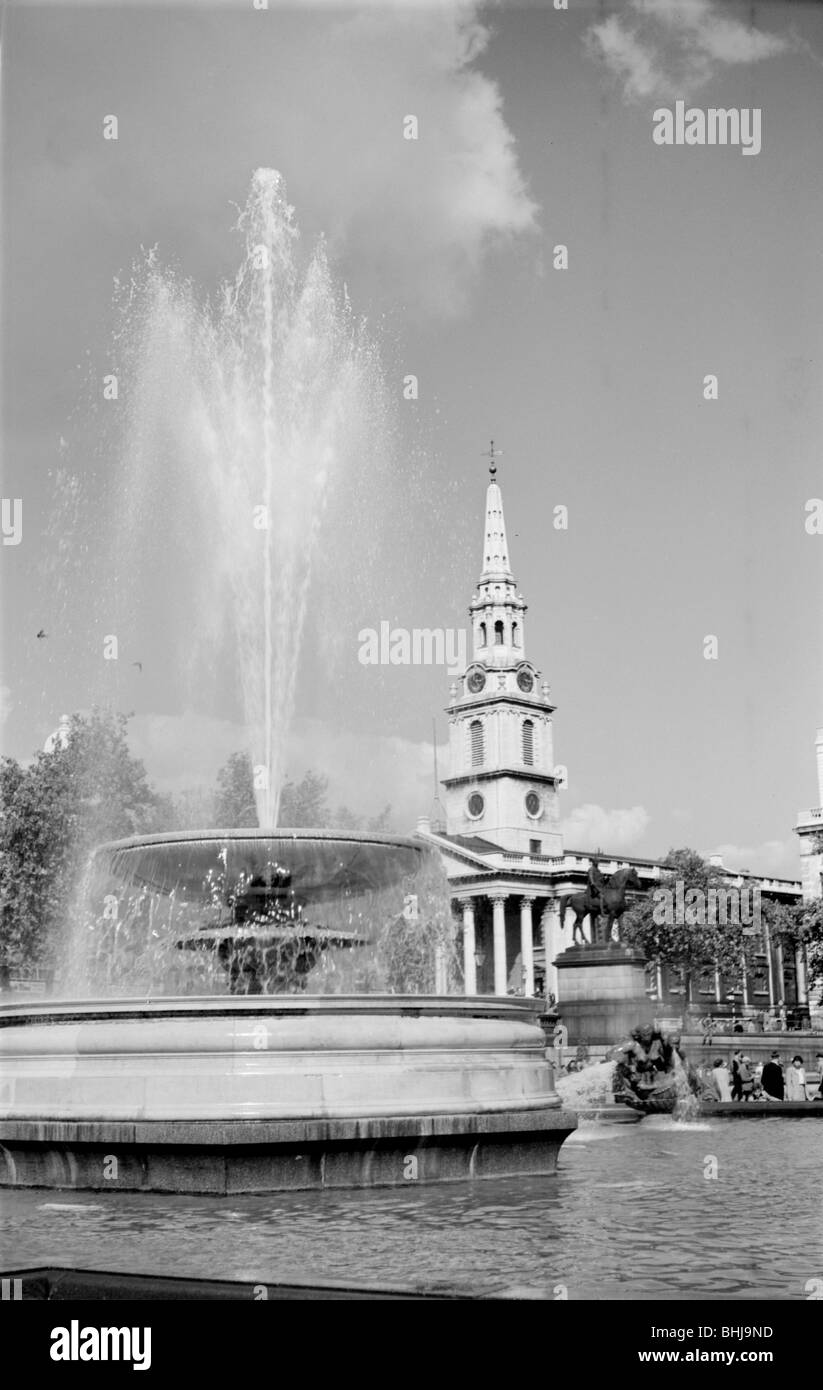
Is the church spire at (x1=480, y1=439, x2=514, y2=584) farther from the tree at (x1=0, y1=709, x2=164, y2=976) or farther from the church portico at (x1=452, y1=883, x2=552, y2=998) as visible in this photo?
the tree at (x1=0, y1=709, x2=164, y2=976)

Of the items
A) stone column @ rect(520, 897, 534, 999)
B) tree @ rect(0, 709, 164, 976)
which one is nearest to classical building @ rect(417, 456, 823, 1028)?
stone column @ rect(520, 897, 534, 999)

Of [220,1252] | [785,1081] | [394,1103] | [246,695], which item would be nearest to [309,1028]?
[394,1103]

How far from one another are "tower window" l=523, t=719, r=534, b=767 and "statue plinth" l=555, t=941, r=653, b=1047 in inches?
2711

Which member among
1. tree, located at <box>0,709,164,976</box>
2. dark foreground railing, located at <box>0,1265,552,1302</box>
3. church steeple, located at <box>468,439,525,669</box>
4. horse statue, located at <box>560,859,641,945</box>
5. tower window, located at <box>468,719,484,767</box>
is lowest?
dark foreground railing, located at <box>0,1265,552,1302</box>

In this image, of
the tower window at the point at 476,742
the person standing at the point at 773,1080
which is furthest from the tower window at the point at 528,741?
the person standing at the point at 773,1080

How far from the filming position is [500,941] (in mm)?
92812

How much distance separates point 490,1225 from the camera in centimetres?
770

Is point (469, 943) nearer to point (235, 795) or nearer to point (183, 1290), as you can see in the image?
point (235, 795)

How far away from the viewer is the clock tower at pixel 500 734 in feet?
333

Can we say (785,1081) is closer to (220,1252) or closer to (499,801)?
(220,1252)

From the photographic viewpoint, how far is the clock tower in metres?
101

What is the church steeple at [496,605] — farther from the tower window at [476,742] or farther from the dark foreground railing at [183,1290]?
the dark foreground railing at [183,1290]

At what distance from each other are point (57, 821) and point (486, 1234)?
117 feet
